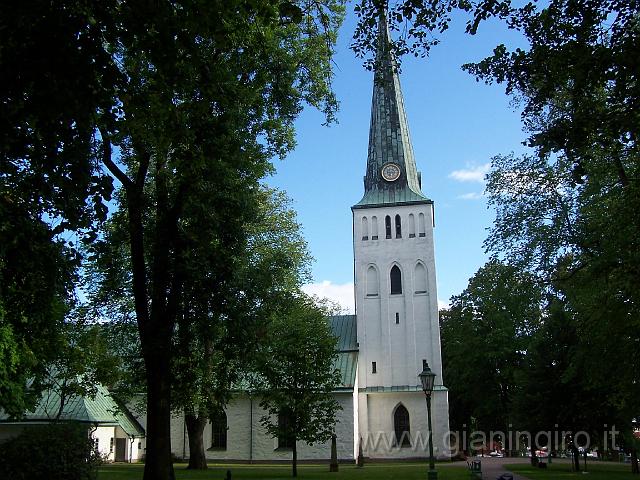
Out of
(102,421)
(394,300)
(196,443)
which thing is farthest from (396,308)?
(102,421)

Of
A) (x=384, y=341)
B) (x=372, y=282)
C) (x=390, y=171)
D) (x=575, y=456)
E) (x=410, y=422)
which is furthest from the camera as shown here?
(x=390, y=171)

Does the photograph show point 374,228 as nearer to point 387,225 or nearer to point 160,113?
point 387,225

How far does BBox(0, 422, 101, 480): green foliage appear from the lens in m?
13.4

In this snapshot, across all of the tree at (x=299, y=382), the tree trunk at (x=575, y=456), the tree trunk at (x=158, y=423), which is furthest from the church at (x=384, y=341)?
the tree trunk at (x=158, y=423)

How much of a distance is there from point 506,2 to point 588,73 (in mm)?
1610

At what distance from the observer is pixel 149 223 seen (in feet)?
57.3

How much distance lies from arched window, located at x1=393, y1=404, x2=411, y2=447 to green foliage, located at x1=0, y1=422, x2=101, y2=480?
29.4 meters

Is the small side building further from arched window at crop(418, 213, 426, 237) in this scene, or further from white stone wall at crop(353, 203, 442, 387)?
arched window at crop(418, 213, 426, 237)

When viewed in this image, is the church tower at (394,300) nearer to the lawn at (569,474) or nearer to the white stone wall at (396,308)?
the white stone wall at (396,308)

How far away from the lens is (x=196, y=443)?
32.2 metres

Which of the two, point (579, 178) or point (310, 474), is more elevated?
point (579, 178)

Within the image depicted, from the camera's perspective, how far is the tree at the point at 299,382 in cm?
2831

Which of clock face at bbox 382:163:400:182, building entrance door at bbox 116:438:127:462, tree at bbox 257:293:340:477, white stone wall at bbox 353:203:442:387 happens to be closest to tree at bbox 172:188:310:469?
tree at bbox 257:293:340:477

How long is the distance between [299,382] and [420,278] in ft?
57.8
